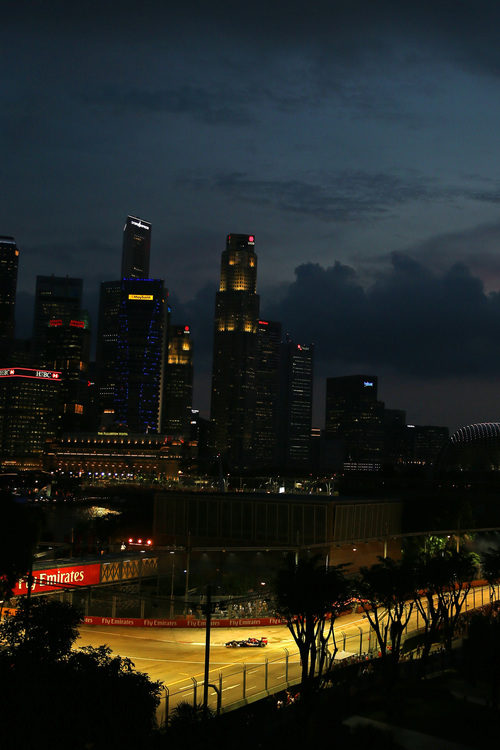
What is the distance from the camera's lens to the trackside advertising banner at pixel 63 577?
47406 millimetres

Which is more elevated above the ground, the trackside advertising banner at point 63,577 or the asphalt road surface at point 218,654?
the trackside advertising banner at point 63,577

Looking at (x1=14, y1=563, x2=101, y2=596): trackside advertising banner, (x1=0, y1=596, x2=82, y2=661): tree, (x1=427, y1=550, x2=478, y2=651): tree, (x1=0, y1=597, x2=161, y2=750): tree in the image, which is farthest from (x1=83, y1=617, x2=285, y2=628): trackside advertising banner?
(x1=0, y1=597, x2=161, y2=750): tree

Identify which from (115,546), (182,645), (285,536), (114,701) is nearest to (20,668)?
(114,701)

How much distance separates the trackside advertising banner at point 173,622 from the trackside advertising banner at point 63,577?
9.61ft

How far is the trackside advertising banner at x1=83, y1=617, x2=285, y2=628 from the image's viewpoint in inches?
1934

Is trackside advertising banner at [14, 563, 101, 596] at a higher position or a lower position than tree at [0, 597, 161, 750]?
lower

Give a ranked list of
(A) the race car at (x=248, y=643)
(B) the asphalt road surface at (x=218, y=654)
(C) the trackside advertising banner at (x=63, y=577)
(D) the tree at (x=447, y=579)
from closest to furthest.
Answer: (B) the asphalt road surface at (x=218, y=654) < (A) the race car at (x=248, y=643) < (D) the tree at (x=447, y=579) < (C) the trackside advertising banner at (x=63, y=577)

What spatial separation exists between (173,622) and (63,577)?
25.6 ft

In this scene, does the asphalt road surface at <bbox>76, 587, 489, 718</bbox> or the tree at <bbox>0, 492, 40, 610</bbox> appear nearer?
the asphalt road surface at <bbox>76, 587, 489, 718</bbox>

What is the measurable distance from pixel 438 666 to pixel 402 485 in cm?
15800

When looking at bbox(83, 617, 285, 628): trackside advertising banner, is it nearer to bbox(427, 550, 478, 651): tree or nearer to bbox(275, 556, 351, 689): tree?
bbox(427, 550, 478, 651): tree

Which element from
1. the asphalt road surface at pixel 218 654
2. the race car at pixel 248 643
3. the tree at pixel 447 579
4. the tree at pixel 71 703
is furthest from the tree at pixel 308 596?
the tree at pixel 71 703

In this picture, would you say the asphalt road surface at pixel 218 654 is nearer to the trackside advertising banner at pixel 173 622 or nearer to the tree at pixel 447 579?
the trackside advertising banner at pixel 173 622

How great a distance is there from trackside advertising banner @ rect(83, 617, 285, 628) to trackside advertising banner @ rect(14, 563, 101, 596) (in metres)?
2.93
